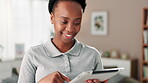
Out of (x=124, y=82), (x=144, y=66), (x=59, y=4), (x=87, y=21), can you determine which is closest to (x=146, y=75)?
(x=144, y=66)

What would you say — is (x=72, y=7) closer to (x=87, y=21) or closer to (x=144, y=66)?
(x=144, y=66)

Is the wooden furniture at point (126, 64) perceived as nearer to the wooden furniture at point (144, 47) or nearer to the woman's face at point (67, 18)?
the wooden furniture at point (144, 47)

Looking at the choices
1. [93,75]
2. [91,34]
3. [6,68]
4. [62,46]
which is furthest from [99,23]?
[93,75]

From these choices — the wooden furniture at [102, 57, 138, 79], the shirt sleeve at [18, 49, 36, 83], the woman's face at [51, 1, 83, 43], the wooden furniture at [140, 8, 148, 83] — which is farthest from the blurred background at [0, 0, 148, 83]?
the woman's face at [51, 1, 83, 43]

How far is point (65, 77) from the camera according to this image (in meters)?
0.83

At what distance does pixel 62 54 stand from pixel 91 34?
3431 mm

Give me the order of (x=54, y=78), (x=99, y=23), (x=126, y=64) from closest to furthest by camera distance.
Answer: (x=54, y=78) → (x=126, y=64) → (x=99, y=23)

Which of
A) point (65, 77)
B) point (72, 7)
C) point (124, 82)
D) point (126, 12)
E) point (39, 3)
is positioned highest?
point (39, 3)

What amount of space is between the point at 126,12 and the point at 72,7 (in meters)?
3.12

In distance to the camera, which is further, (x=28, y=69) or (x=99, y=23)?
(x=99, y=23)

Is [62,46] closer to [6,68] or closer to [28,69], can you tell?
[28,69]

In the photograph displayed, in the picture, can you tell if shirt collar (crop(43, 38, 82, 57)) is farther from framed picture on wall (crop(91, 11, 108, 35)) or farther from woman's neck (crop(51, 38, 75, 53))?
framed picture on wall (crop(91, 11, 108, 35))

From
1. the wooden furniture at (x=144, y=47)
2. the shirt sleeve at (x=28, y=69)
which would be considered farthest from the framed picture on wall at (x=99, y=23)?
the shirt sleeve at (x=28, y=69)

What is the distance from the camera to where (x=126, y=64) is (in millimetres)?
3570
